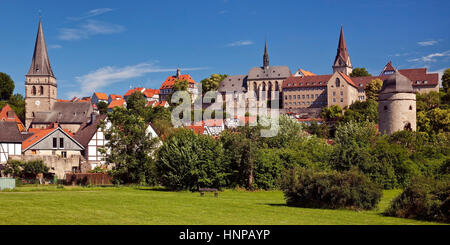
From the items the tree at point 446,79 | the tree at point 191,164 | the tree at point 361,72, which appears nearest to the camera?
the tree at point 191,164

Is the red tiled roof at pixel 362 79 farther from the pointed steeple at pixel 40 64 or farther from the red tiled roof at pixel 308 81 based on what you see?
the pointed steeple at pixel 40 64

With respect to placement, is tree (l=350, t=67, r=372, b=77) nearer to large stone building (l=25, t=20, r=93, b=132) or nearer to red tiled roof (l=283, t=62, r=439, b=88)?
red tiled roof (l=283, t=62, r=439, b=88)

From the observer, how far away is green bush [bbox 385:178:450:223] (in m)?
19.1

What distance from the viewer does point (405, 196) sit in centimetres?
2042

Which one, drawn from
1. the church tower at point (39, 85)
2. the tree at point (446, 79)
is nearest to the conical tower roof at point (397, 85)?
the tree at point (446, 79)

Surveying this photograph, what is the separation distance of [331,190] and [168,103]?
364 ft

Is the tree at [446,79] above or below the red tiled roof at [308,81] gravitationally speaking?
below

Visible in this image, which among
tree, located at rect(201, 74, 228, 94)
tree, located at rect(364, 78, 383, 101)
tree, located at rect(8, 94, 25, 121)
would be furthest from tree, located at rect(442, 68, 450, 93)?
tree, located at rect(8, 94, 25, 121)

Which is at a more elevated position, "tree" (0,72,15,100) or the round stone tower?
"tree" (0,72,15,100)

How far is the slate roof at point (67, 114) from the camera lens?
104 meters

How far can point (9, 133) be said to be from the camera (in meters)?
53.0

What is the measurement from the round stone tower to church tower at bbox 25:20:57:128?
77910 millimetres

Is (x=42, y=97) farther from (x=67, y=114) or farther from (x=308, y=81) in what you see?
(x=308, y=81)
